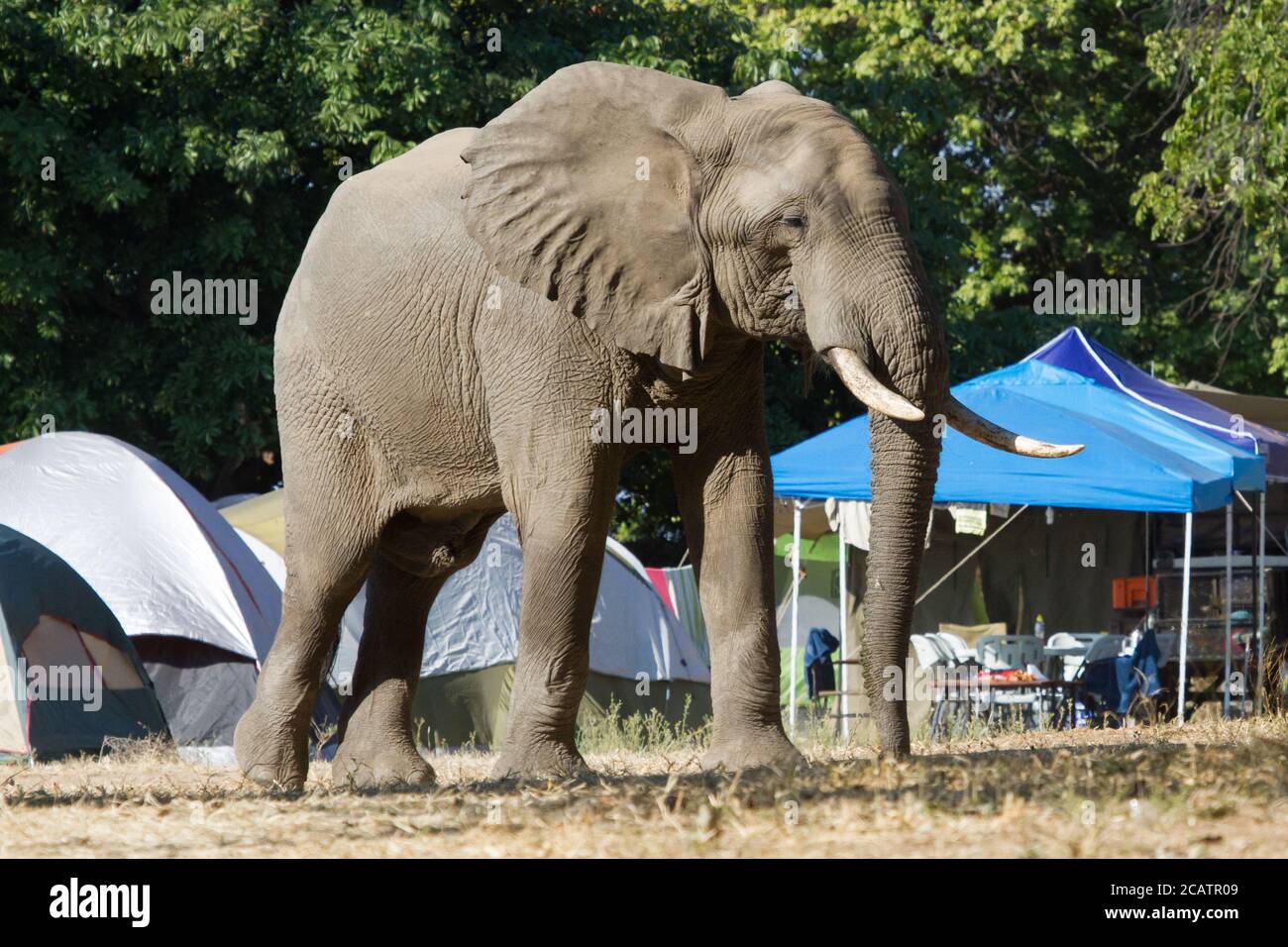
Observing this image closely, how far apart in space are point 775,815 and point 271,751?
12.2 feet

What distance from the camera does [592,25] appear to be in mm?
18594

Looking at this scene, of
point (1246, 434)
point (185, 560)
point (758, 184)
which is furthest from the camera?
point (1246, 434)

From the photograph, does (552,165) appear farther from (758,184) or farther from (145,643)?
(145,643)

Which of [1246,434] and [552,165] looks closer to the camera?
[552,165]

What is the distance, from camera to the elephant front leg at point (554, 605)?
269 inches

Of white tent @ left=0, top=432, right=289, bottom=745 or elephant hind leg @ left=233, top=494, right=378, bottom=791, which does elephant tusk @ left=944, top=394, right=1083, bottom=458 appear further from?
white tent @ left=0, top=432, right=289, bottom=745

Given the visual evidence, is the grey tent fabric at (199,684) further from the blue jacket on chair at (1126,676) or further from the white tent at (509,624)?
the blue jacket on chair at (1126,676)

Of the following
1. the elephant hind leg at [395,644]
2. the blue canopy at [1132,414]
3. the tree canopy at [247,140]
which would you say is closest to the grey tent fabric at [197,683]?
the tree canopy at [247,140]

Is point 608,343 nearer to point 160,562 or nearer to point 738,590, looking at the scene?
point 738,590

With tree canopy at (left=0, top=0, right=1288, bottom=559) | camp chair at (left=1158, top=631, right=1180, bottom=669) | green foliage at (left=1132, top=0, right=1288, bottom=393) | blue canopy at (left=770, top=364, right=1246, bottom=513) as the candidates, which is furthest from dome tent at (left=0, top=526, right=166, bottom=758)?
green foliage at (left=1132, top=0, right=1288, bottom=393)

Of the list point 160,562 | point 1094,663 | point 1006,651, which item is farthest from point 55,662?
point 1094,663

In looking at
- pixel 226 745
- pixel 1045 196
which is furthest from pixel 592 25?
pixel 1045 196

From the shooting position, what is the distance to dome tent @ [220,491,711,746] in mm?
14508
